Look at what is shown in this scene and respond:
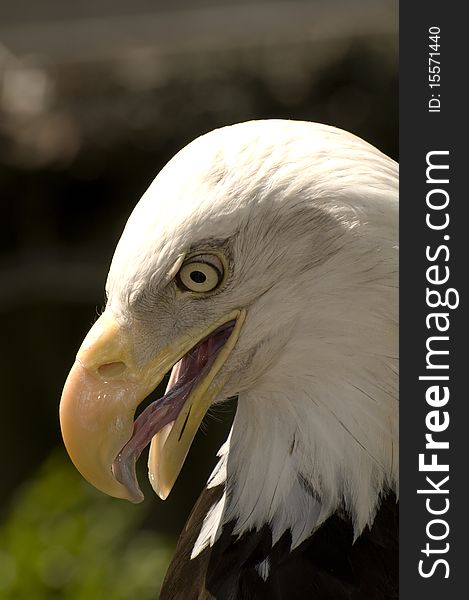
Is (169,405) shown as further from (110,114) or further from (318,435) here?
(110,114)

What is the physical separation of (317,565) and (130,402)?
1.56 ft

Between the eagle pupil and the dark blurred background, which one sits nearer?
the eagle pupil

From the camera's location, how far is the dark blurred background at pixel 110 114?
5047 mm

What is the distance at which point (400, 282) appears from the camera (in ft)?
6.43

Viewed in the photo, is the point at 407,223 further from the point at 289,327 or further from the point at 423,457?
the point at 423,457

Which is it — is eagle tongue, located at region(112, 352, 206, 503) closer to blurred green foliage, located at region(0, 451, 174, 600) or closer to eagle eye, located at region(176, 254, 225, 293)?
eagle eye, located at region(176, 254, 225, 293)

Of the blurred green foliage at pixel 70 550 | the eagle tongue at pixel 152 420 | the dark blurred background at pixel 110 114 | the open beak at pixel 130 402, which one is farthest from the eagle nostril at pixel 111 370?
the dark blurred background at pixel 110 114

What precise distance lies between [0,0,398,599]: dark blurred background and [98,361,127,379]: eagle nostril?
2409mm

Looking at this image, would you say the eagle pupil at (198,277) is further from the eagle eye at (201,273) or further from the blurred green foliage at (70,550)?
the blurred green foliage at (70,550)

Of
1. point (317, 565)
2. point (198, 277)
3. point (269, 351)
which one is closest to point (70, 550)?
point (317, 565)

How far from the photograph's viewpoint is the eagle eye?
192 centimetres

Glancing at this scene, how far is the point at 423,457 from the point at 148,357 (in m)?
0.50

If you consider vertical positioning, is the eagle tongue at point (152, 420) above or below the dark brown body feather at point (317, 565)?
above

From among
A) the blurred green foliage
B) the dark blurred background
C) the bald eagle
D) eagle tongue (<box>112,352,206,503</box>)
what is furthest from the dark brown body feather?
the dark blurred background
